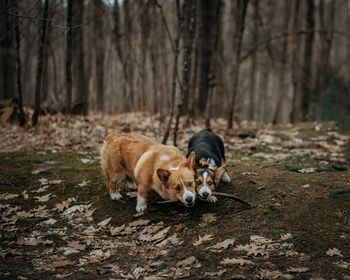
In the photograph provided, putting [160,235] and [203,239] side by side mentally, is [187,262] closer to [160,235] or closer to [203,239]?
[203,239]

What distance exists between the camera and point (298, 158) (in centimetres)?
914

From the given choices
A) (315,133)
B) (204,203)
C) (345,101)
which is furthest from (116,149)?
(345,101)

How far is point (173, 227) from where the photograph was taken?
554 centimetres

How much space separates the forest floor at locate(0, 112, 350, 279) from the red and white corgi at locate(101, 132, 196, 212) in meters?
0.31

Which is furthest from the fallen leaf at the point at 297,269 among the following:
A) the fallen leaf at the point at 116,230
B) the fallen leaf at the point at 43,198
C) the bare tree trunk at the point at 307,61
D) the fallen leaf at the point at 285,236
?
the bare tree trunk at the point at 307,61

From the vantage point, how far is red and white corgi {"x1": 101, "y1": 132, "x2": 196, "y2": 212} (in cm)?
548

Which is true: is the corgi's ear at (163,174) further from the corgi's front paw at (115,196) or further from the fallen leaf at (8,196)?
the fallen leaf at (8,196)

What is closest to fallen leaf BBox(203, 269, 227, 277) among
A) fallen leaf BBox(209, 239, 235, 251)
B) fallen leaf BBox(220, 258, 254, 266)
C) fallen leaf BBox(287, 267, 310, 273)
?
fallen leaf BBox(220, 258, 254, 266)

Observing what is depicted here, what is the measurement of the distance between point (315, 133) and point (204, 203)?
7.46 m

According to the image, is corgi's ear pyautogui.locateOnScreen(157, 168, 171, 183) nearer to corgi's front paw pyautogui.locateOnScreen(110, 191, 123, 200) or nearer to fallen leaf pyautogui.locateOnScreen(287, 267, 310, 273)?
corgi's front paw pyautogui.locateOnScreen(110, 191, 123, 200)

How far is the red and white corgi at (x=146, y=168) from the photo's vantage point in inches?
216

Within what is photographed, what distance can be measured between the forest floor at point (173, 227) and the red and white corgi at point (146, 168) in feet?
1.03

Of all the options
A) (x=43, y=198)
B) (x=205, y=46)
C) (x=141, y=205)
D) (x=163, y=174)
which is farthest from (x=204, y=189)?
(x=205, y=46)

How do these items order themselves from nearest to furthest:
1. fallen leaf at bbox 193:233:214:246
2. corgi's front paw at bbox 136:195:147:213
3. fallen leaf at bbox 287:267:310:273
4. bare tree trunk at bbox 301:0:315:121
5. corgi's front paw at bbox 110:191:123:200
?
1. fallen leaf at bbox 287:267:310:273
2. fallen leaf at bbox 193:233:214:246
3. corgi's front paw at bbox 136:195:147:213
4. corgi's front paw at bbox 110:191:123:200
5. bare tree trunk at bbox 301:0:315:121
